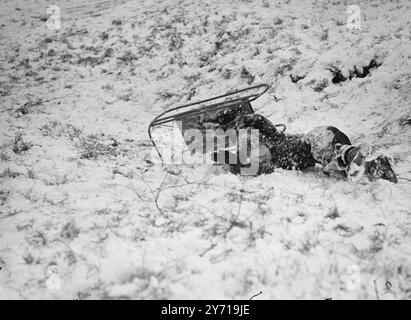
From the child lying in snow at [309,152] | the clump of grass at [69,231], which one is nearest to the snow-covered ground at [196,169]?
the clump of grass at [69,231]

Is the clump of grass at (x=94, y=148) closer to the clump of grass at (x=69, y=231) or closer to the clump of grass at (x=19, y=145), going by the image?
the clump of grass at (x=19, y=145)

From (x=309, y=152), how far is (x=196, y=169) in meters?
1.88

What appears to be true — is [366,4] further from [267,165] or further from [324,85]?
[267,165]

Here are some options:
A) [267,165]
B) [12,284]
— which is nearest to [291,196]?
[267,165]

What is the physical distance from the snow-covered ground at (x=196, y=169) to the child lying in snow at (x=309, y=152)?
0.19 meters

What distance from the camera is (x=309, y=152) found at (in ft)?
16.8

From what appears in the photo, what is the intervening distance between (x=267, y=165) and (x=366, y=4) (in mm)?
8675

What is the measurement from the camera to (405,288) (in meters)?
3.05

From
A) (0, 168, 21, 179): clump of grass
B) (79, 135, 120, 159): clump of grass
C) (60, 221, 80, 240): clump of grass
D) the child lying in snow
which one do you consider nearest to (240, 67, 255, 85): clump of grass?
the child lying in snow

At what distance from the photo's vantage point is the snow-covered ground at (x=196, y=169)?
10.5ft

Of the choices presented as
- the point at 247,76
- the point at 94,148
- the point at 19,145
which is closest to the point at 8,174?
the point at 19,145

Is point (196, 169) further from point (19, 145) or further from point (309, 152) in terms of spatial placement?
point (19, 145)

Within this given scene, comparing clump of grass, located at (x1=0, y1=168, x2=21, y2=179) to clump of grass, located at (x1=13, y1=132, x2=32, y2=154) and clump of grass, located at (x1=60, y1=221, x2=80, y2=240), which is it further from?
clump of grass, located at (x1=60, y1=221, x2=80, y2=240)
